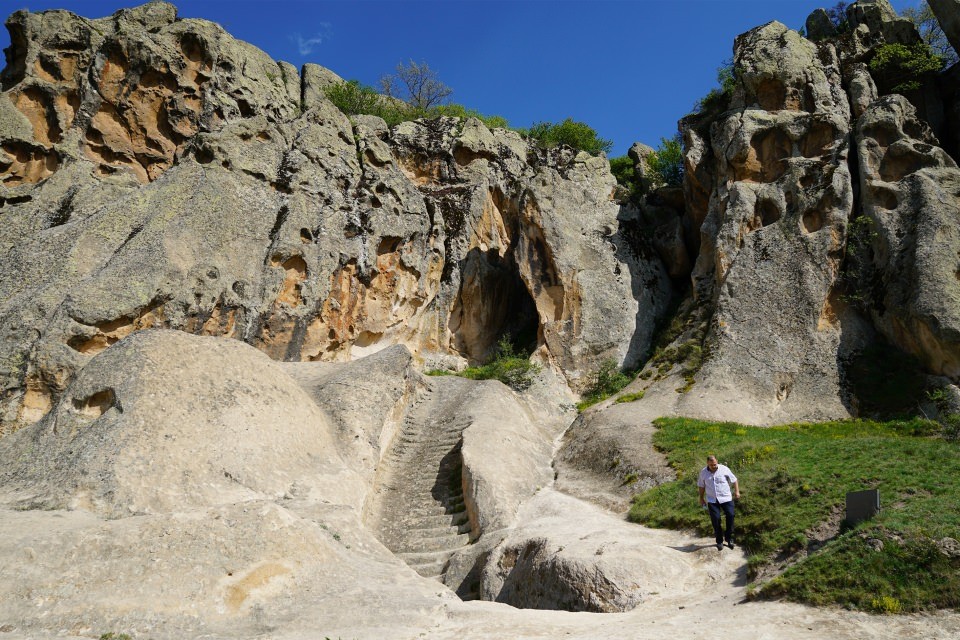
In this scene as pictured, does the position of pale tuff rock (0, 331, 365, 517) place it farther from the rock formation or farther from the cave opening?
the cave opening

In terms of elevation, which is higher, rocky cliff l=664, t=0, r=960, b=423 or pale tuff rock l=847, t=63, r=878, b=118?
pale tuff rock l=847, t=63, r=878, b=118

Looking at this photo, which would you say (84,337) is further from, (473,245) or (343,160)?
(473,245)

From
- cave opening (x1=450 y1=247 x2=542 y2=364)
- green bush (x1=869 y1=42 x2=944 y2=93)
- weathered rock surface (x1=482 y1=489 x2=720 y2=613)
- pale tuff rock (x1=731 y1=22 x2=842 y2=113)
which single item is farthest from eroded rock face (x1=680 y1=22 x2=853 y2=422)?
cave opening (x1=450 y1=247 x2=542 y2=364)

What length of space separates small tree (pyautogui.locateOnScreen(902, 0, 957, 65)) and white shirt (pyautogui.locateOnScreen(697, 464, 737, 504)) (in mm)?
34478

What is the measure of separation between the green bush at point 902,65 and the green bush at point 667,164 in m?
12.9

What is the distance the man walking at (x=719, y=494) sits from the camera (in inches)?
486

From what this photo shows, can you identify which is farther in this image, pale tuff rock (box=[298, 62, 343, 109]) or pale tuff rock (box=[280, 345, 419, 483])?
pale tuff rock (box=[298, 62, 343, 109])

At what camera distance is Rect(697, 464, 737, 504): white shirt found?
1234 cm

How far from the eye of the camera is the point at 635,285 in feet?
111

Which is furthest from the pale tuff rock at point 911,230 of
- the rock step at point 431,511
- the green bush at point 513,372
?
the rock step at point 431,511

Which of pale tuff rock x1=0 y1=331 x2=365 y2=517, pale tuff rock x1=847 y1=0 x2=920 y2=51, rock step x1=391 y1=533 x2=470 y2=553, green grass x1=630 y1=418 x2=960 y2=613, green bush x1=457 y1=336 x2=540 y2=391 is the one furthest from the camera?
pale tuff rock x1=847 y1=0 x2=920 y2=51

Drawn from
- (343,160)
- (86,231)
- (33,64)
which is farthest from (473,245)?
(33,64)

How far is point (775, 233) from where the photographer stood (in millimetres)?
27906

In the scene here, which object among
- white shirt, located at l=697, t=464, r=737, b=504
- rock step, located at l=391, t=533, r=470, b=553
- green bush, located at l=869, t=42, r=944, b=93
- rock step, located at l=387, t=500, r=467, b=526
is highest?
green bush, located at l=869, t=42, r=944, b=93
